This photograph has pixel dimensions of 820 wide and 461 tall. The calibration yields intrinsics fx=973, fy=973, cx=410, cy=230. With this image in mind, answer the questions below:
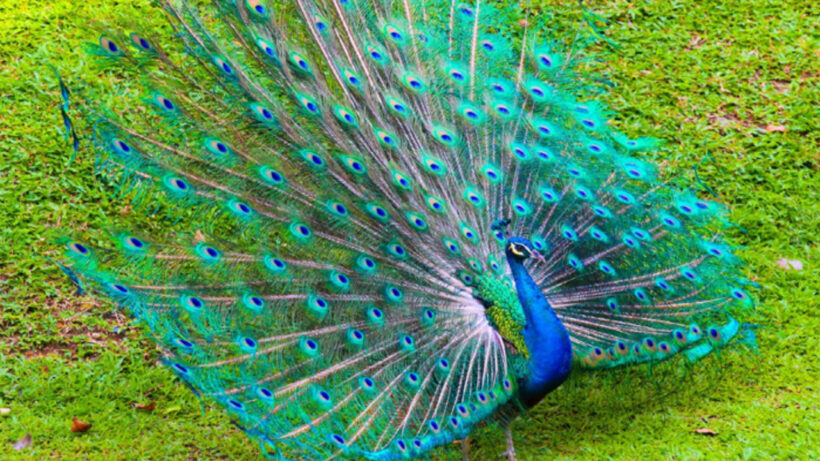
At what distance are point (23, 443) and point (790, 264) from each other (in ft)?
16.0

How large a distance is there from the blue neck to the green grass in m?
0.59

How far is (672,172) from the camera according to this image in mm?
6934

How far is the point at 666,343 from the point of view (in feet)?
16.3

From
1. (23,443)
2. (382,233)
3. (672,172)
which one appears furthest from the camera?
(672,172)

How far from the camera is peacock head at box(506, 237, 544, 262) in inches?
180

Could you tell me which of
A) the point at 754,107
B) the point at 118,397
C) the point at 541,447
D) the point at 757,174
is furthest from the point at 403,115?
the point at 754,107

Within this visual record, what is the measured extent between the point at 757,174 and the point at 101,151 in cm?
482

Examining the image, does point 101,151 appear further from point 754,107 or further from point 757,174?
point 754,107

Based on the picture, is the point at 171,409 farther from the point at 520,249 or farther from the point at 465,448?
the point at 520,249

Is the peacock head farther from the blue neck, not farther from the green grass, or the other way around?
the green grass

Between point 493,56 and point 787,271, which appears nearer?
point 493,56

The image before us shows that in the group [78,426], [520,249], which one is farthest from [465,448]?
[78,426]

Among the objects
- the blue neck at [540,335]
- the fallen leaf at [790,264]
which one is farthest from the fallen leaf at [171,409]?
the fallen leaf at [790,264]

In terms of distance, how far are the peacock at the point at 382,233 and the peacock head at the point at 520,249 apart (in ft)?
0.05
